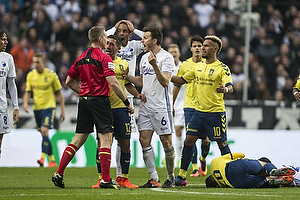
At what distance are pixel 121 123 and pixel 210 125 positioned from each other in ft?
4.81

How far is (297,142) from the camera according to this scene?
15406 mm

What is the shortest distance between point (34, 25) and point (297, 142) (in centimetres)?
975

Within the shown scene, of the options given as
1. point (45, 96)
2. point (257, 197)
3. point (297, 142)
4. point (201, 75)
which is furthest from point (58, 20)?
point (257, 197)

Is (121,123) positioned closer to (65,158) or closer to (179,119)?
(65,158)

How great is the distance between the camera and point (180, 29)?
2017 centimetres

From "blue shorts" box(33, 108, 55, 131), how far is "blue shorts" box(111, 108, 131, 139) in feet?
18.8

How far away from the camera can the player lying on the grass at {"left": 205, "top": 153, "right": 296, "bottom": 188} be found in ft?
28.2

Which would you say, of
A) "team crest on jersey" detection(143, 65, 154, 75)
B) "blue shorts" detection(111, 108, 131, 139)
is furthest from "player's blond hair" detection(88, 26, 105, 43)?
"blue shorts" detection(111, 108, 131, 139)

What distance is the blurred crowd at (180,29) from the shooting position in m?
18.5

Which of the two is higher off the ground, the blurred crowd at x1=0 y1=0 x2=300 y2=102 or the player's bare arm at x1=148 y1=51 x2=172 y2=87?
the blurred crowd at x1=0 y1=0 x2=300 y2=102

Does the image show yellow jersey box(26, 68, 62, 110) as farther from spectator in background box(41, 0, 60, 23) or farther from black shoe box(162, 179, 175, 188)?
black shoe box(162, 179, 175, 188)

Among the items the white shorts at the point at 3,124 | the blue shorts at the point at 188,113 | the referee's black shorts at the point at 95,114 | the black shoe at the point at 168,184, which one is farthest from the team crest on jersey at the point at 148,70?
the blue shorts at the point at 188,113

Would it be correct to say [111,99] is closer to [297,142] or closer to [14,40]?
[297,142]

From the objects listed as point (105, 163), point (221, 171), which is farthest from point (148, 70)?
point (221, 171)
